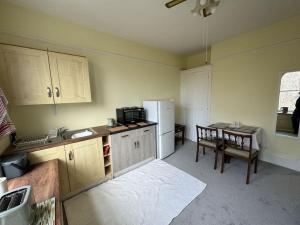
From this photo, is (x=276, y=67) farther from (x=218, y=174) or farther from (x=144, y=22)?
(x=144, y=22)

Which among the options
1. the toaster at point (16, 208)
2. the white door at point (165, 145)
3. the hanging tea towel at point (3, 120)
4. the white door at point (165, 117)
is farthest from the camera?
the white door at point (165, 145)

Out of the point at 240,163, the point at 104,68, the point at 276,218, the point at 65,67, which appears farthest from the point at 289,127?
the point at 65,67

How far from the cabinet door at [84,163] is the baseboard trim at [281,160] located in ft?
10.9

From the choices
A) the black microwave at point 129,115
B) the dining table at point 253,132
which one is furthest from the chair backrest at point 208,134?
the black microwave at point 129,115

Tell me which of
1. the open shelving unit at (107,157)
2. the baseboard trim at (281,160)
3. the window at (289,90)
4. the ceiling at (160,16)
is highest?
the ceiling at (160,16)

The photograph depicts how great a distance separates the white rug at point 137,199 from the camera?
1.64 m

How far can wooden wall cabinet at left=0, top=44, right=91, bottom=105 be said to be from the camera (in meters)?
1.60

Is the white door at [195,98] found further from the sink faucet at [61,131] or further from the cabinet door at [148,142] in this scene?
the sink faucet at [61,131]

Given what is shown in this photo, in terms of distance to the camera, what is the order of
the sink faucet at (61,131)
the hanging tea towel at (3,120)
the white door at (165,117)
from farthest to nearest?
the white door at (165,117) → the sink faucet at (61,131) → the hanging tea towel at (3,120)

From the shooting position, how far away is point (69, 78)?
1994mm

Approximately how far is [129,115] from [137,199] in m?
1.55

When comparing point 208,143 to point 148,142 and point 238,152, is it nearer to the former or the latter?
point 238,152

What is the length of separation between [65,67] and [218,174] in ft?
10.3

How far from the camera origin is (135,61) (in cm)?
315
